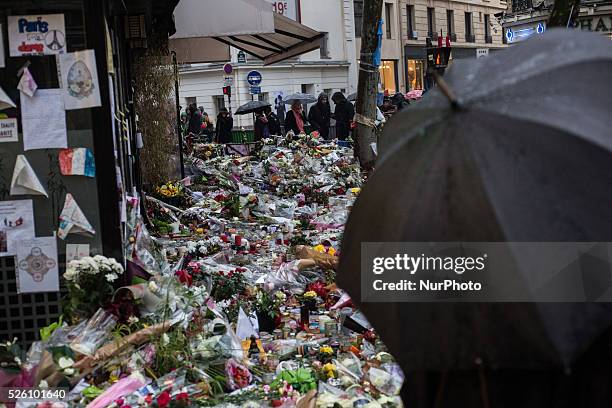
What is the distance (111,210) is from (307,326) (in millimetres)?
1706

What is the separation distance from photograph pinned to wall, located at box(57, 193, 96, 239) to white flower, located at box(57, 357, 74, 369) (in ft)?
3.61

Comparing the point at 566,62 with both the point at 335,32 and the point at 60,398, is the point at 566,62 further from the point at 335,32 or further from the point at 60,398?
the point at 335,32

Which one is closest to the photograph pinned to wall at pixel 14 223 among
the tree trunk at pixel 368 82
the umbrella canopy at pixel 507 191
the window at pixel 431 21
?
the umbrella canopy at pixel 507 191

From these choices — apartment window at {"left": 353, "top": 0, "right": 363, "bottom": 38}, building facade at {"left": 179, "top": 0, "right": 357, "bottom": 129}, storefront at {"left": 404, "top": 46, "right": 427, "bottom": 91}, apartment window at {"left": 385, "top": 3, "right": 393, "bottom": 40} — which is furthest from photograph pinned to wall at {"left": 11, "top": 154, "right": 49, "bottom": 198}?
storefront at {"left": 404, "top": 46, "right": 427, "bottom": 91}

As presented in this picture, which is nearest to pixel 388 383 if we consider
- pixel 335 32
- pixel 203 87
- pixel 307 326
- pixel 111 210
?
pixel 307 326

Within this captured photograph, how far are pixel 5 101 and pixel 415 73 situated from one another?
49131 millimetres

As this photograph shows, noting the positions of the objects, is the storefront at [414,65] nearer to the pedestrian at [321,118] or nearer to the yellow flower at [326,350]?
the pedestrian at [321,118]

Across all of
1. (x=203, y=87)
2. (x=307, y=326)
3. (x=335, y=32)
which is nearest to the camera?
(x=307, y=326)

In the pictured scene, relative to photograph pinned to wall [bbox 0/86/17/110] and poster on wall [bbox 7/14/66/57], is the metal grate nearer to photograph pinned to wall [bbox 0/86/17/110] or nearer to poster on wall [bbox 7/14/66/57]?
photograph pinned to wall [bbox 0/86/17/110]

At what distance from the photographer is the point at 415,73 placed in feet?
176

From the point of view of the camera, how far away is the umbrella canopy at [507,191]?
234 cm

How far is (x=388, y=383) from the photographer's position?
5.29m

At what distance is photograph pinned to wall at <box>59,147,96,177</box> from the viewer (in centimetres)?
597

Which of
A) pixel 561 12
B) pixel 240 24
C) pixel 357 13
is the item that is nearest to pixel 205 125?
pixel 240 24
